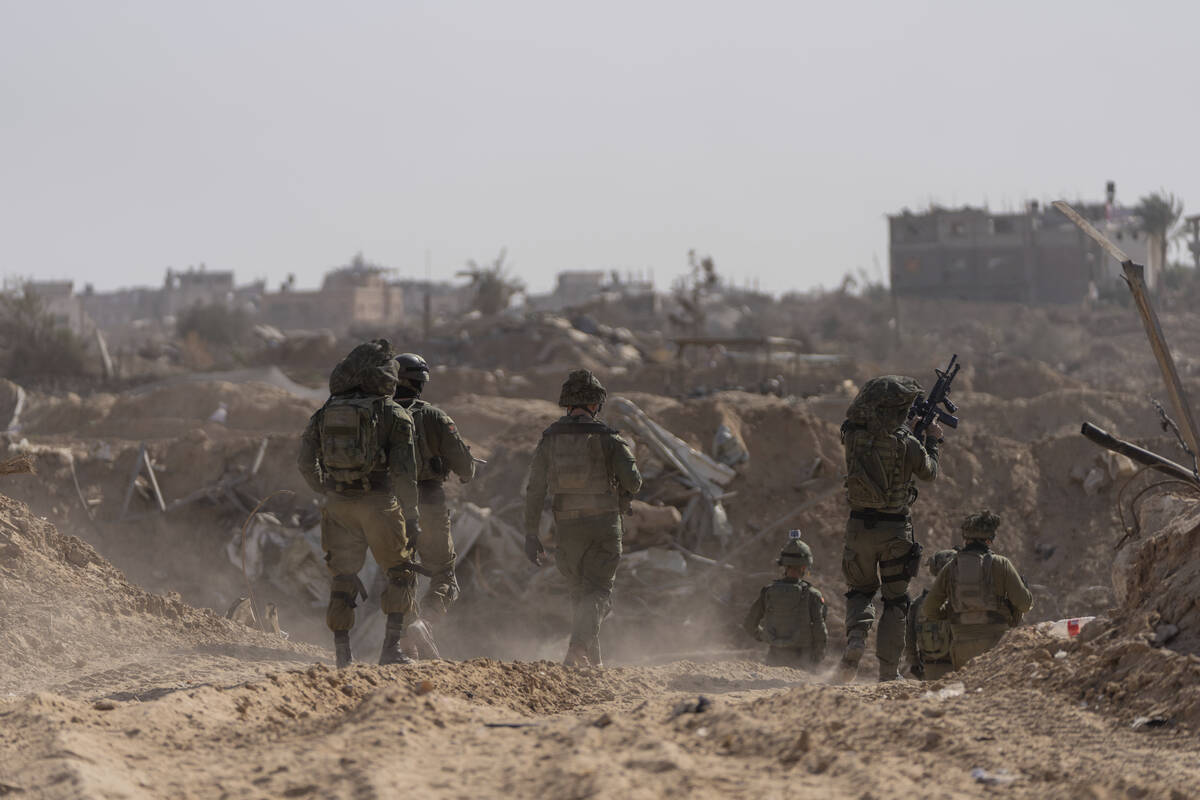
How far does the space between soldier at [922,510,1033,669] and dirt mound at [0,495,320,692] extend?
12.3 feet

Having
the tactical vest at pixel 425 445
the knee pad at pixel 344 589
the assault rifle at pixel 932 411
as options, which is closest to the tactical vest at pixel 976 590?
the assault rifle at pixel 932 411

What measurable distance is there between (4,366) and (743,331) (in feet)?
82.1

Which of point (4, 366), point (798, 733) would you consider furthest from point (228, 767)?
point (4, 366)

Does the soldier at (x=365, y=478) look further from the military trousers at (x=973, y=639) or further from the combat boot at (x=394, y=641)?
the military trousers at (x=973, y=639)

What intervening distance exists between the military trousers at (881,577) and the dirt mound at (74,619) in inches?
130

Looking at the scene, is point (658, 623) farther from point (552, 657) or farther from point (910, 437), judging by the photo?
point (910, 437)

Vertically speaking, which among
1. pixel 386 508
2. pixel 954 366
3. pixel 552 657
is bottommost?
pixel 552 657

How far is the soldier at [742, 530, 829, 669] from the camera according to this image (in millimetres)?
7969

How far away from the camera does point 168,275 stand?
282 feet

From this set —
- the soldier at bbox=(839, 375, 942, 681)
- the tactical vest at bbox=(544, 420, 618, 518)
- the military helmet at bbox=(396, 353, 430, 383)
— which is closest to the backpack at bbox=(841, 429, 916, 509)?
the soldier at bbox=(839, 375, 942, 681)

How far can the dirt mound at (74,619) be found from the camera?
6.69m

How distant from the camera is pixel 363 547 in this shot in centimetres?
656

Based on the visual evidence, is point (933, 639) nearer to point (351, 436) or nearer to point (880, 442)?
point (880, 442)

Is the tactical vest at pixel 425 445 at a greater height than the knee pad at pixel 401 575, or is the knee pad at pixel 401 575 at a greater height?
the tactical vest at pixel 425 445
